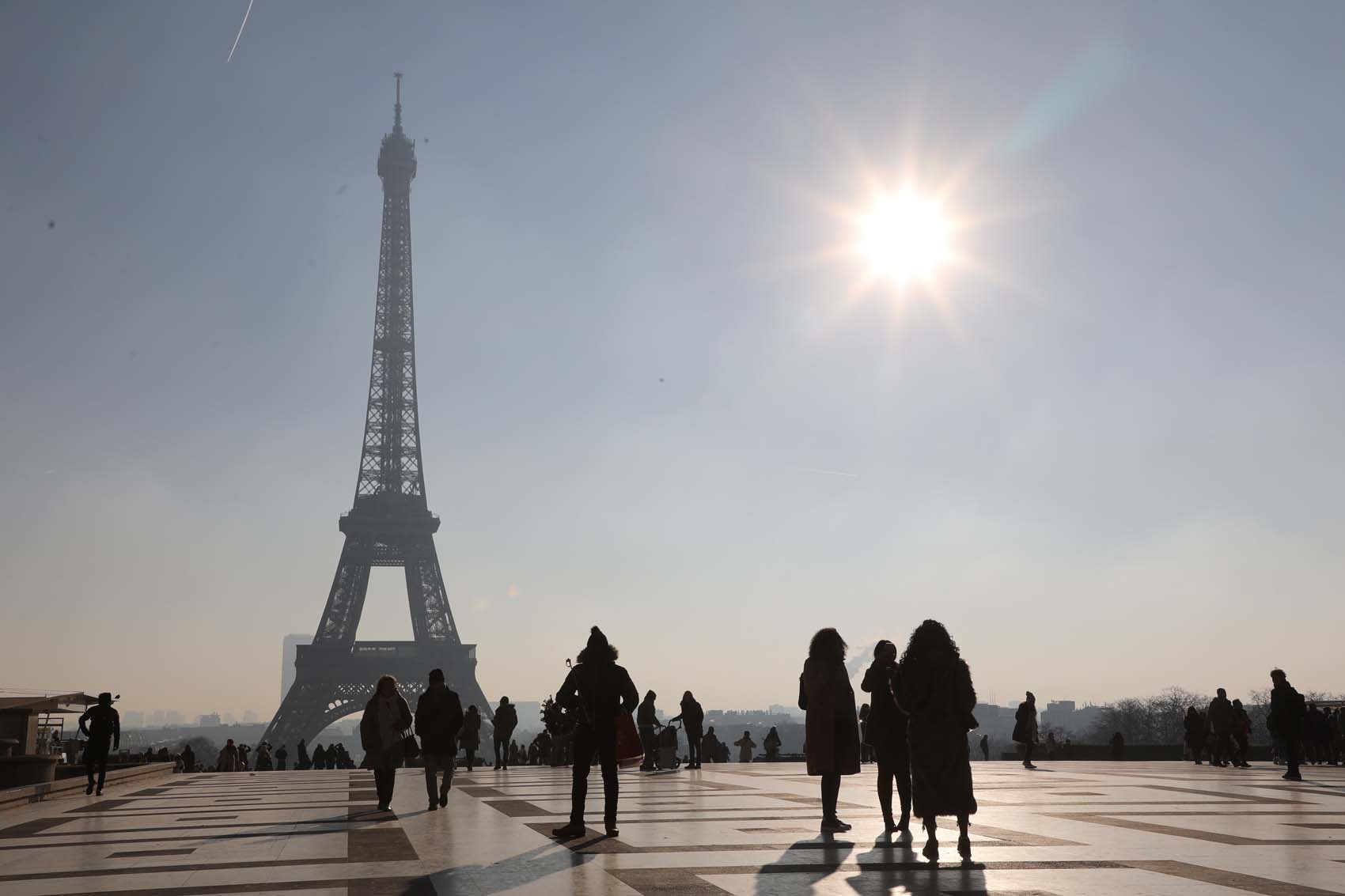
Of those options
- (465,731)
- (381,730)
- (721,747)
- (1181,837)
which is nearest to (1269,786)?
(1181,837)

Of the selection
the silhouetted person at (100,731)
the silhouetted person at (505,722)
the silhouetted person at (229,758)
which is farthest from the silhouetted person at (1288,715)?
the silhouetted person at (229,758)

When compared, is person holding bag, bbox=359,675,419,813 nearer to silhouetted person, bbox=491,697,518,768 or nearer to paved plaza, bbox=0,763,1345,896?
paved plaza, bbox=0,763,1345,896

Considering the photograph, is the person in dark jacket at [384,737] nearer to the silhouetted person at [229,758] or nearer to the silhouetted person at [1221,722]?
the silhouetted person at [1221,722]

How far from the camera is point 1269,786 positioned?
16359mm

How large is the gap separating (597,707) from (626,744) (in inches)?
20.0

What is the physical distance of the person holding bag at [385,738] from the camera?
1334cm

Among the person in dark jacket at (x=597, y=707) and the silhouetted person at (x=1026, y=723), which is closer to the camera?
the person in dark jacket at (x=597, y=707)

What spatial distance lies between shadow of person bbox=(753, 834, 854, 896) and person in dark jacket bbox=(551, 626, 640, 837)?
176 centimetres

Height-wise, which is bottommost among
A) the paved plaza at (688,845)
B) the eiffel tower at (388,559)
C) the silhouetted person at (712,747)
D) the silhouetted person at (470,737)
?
the paved plaza at (688,845)

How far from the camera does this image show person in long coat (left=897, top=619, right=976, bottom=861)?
8445 millimetres

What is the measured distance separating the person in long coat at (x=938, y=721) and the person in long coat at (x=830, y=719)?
153cm

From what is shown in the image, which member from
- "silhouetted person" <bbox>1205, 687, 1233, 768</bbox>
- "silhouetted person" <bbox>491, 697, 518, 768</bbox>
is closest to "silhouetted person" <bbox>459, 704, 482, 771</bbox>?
"silhouetted person" <bbox>491, 697, 518, 768</bbox>

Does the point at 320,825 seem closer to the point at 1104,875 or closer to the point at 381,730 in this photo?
the point at 381,730

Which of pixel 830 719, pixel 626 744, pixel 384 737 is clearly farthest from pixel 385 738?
pixel 830 719
